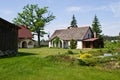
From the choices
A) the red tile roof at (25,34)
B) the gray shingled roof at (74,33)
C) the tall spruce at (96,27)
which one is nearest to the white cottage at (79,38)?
the gray shingled roof at (74,33)

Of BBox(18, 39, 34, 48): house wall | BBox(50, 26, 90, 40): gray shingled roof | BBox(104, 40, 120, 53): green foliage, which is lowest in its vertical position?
BBox(104, 40, 120, 53): green foliage

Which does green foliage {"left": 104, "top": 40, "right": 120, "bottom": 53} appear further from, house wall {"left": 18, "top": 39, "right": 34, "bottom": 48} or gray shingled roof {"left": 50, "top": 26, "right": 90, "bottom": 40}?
house wall {"left": 18, "top": 39, "right": 34, "bottom": 48}

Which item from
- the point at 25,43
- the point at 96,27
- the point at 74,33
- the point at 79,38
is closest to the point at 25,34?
the point at 25,43

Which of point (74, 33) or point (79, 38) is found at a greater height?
point (74, 33)

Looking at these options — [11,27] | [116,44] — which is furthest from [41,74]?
[116,44]

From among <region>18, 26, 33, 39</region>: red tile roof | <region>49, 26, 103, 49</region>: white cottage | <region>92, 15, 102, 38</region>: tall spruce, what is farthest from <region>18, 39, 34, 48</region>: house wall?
<region>92, 15, 102, 38</region>: tall spruce

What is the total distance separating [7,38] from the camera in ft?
89.4

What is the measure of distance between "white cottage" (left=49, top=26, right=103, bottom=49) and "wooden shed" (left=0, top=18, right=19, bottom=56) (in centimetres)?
3013

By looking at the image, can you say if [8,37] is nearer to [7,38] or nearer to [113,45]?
[7,38]

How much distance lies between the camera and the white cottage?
58281 millimetres

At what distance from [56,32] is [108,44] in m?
40.4

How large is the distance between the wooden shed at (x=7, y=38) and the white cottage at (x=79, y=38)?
30133 mm

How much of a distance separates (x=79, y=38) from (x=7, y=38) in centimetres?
3379

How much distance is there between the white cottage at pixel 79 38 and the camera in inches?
2295
